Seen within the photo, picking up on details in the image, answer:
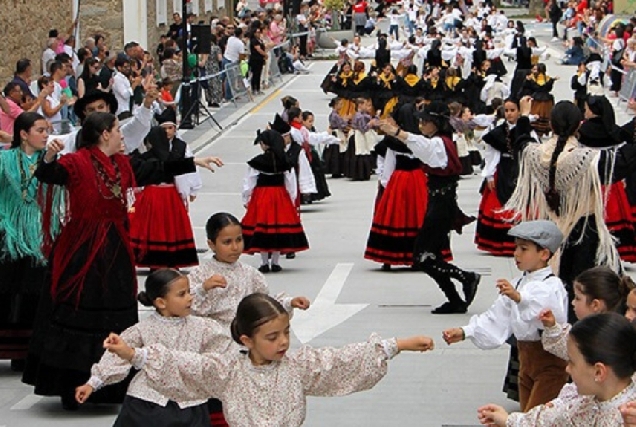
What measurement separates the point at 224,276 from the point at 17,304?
113 inches

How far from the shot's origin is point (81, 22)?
1524 inches

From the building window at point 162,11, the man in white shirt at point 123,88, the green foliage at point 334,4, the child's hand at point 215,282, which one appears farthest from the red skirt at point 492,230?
the green foliage at point 334,4

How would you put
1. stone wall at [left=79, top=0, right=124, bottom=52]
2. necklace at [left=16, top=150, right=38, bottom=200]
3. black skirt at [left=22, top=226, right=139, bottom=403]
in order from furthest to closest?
stone wall at [left=79, top=0, right=124, bottom=52], necklace at [left=16, top=150, right=38, bottom=200], black skirt at [left=22, top=226, right=139, bottom=403]

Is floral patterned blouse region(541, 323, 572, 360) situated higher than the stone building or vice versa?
floral patterned blouse region(541, 323, 572, 360)

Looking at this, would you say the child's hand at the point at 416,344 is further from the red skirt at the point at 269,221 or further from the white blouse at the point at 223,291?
the red skirt at the point at 269,221

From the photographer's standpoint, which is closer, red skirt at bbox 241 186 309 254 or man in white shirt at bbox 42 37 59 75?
red skirt at bbox 241 186 309 254

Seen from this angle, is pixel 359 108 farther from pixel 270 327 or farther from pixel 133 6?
pixel 270 327

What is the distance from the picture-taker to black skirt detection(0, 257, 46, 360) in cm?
1213

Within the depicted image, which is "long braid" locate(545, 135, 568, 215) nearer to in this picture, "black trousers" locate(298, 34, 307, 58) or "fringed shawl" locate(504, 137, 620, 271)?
"fringed shawl" locate(504, 137, 620, 271)

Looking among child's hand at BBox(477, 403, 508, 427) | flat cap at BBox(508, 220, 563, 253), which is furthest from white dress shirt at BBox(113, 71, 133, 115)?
child's hand at BBox(477, 403, 508, 427)

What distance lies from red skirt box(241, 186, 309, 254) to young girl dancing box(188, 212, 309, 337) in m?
7.40

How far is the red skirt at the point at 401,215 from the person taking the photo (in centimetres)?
1708

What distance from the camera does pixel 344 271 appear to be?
17.6 metres

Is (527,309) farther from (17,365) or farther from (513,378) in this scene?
(17,365)
